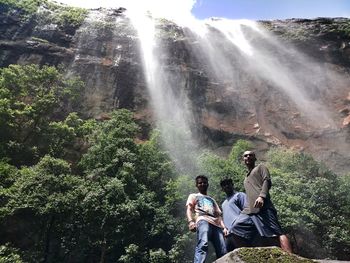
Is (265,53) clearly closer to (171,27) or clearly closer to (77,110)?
(171,27)

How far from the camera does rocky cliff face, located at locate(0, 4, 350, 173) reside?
107 feet

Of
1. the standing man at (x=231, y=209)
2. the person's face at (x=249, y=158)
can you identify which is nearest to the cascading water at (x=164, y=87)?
the standing man at (x=231, y=209)

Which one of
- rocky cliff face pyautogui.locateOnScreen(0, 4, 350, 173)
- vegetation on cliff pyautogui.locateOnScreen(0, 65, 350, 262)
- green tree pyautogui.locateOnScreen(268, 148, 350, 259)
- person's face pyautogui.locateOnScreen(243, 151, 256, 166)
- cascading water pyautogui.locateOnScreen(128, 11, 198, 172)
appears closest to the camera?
person's face pyautogui.locateOnScreen(243, 151, 256, 166)

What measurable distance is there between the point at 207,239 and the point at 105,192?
40.8ft

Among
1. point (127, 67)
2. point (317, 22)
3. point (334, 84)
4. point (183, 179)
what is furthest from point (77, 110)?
point (317, 22)

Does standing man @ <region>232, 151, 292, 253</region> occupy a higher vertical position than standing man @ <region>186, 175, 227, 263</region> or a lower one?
higher

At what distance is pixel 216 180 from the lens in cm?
2052

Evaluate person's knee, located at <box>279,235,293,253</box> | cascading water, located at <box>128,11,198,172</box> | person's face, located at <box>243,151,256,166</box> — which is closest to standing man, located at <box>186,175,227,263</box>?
person's face, located at <box>243,151,256,166</box>

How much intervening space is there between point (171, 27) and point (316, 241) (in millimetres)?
26557

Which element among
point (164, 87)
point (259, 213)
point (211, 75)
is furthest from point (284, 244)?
point (211, 75)

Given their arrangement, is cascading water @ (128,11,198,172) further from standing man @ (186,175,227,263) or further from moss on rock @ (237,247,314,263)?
moss on rock @ (237,247,314,263)

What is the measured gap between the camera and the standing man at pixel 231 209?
539 centimetres

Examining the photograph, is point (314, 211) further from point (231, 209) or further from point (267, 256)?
point (267, 256)

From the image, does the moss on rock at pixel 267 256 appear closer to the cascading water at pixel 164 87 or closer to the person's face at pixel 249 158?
the person's face at pixel 249 158
